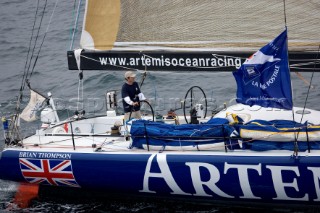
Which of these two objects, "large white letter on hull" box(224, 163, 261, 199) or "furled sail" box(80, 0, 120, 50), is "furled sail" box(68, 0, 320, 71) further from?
"large white letter on hull" box(224, 163, 261, 199)

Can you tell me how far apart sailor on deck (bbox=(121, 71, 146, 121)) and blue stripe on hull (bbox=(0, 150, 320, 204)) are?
1.27 m

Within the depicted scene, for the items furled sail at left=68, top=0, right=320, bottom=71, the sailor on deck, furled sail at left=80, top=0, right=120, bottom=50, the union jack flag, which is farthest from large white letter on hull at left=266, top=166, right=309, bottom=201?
furled sail at left=80, top=0, right=120, bottom=50

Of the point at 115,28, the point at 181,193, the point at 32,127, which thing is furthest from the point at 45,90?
the point at 181,193

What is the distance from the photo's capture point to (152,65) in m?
10.9

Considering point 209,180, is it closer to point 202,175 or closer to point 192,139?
point 202,175

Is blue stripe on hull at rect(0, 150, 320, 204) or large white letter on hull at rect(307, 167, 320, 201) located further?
blue stripe on hull at rect(0, 150, 320, 204)

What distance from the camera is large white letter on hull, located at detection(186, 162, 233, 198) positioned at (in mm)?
10156

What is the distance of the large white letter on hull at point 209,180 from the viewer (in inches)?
400

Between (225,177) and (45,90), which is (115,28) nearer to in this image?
(225,177)

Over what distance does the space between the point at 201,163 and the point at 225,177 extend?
16.0 inches

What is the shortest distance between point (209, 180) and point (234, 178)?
0.38m

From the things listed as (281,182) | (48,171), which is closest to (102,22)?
(48,171)

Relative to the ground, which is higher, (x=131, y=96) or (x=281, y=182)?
(x=131, y=96)

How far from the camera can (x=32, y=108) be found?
12328mm
